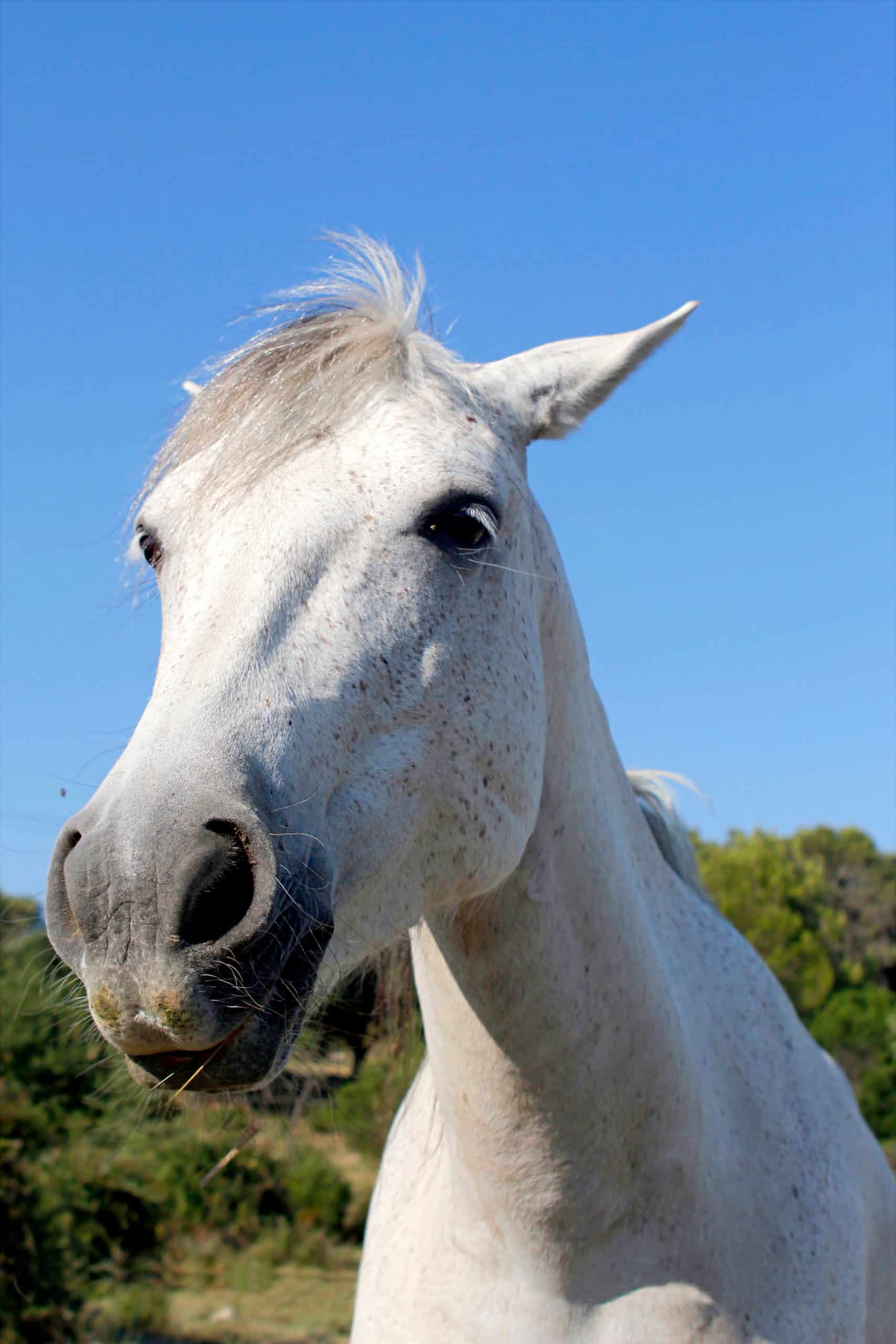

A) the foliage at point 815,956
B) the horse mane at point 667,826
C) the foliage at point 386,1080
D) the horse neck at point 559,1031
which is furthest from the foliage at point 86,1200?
the foliage at point 815,956

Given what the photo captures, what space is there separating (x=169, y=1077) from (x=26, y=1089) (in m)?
11.3

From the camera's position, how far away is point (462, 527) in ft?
6.41

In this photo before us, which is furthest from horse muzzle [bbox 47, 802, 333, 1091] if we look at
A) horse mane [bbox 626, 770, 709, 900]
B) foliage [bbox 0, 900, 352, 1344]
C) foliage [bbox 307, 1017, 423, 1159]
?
foliage [bbox 0, 900, 352, 1344]

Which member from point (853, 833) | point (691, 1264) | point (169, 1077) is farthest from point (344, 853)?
point (853, 833)

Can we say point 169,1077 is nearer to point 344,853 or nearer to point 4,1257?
point 344,853

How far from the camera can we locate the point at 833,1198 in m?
2.37

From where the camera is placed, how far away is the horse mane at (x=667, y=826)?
118 inches

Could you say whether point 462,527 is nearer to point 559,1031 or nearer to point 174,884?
point 174,884

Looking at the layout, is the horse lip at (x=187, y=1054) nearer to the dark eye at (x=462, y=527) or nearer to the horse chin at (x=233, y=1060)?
the horse chin at (x=233, y=1060)

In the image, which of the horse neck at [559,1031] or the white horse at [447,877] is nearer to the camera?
the white horse at [447,877]

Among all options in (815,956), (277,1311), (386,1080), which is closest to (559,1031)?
(386,1080)

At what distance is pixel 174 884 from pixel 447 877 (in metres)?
0.57

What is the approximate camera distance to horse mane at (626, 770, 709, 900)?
3008 mm

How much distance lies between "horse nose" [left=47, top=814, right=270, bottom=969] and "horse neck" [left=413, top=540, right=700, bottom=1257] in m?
0.67
